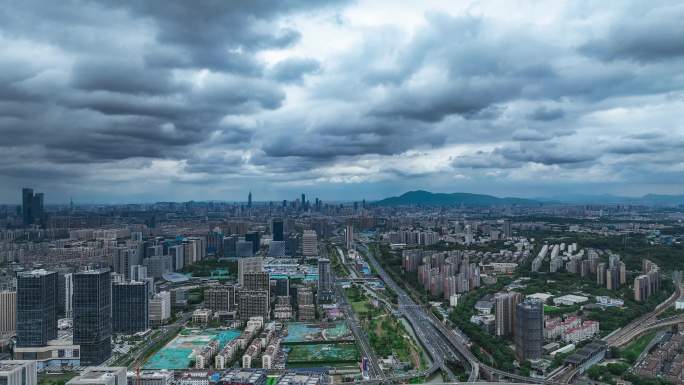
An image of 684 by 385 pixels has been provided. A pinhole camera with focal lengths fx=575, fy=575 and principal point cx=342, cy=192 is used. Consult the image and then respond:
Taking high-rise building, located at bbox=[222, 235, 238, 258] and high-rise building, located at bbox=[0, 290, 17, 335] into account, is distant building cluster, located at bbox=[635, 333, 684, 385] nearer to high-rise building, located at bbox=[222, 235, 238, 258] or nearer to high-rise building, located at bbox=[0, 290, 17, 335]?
high-rise building, located at bbox=[0, 290, 17, 335]

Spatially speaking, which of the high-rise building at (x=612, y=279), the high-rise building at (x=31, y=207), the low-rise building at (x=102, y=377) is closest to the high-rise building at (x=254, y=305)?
the low-rise building at (x=102, y=377)

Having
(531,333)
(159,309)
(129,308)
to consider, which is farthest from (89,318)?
(531,333)

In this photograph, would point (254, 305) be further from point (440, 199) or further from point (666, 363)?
point (440, 199)

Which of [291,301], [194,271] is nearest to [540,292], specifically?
[291,301]

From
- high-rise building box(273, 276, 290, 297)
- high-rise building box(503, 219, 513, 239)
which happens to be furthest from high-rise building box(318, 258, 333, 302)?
high-rise building box(503, 219, 513, 239)

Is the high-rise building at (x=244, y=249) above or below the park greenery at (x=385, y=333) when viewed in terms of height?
above

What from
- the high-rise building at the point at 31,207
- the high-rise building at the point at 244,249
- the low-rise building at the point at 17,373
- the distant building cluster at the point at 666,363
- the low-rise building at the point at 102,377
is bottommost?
the distant building cluster at the point at 666,363

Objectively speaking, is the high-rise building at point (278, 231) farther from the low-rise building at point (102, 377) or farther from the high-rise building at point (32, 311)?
the low-rise building at point (102, 377)
